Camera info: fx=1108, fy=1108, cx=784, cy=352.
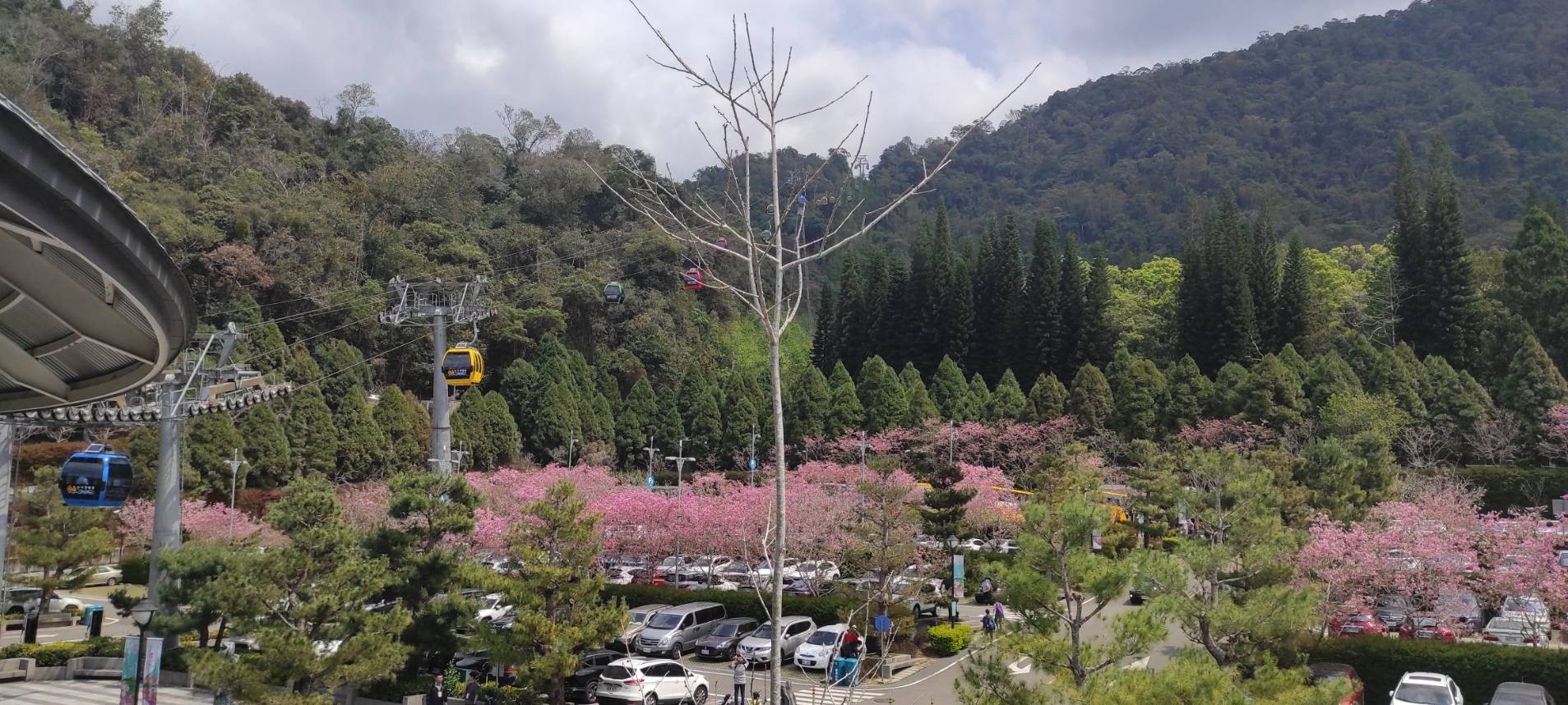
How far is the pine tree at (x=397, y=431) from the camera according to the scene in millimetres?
38812

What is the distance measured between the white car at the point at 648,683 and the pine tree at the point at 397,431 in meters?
24.4

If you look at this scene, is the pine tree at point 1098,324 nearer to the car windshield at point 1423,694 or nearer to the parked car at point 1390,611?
the parked car at point 1390,611

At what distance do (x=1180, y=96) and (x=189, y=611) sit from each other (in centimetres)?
12747

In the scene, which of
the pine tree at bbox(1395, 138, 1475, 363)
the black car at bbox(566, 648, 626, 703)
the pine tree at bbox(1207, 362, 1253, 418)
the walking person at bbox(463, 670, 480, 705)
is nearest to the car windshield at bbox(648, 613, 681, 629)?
the black car at bbox(566, 648, 626, 703)

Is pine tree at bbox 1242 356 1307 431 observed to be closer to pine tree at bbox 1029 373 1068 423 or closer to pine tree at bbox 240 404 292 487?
pine tree at bbox 1029 373 1068 423

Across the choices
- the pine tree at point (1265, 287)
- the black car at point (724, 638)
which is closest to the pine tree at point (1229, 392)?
the pine tree at point (1265, 287)

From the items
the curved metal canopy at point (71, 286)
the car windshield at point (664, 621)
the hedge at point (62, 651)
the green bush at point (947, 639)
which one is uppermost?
the curved metal canopy at point (71, 286)

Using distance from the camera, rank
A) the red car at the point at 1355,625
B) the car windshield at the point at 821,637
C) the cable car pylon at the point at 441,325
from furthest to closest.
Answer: the cable car pylon at the point at 441,325 < the red car at the point at 1355,625 < the car windshield at the point at 821,637

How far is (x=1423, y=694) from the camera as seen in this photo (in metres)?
15.2

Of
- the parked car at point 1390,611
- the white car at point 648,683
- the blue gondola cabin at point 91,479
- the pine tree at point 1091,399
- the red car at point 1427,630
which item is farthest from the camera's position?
the pine tree at point 1091,399

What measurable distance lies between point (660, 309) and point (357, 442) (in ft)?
67.1

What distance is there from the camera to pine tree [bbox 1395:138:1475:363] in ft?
145

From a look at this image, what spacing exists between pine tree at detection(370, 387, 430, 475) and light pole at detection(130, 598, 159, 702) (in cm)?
2258

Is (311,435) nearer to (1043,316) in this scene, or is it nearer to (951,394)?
(951,394)
